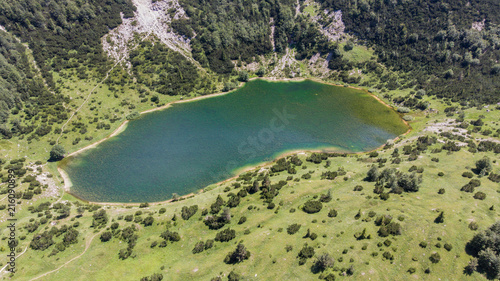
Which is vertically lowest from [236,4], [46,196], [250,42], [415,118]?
[415,118]

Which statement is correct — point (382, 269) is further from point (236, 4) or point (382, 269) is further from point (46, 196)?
point (236, 4)

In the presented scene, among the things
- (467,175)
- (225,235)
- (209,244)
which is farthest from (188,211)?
(467,175)

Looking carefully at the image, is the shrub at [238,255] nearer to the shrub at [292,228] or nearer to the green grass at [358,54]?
the shrub at [292,228]

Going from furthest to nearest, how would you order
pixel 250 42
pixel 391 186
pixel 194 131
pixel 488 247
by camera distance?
pixel 250 42 → pixel 194 131 → pixel 391 186 → pixel 488 247

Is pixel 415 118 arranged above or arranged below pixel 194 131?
below

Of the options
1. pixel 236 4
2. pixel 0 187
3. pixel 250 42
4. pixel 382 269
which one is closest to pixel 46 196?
pixel 0 187

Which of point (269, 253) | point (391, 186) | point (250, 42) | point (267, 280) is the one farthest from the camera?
point (250, 42)
